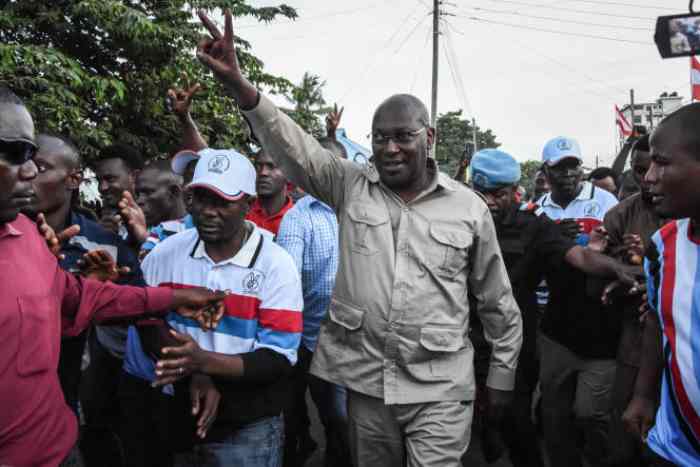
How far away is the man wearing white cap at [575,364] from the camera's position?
3967 millimetres

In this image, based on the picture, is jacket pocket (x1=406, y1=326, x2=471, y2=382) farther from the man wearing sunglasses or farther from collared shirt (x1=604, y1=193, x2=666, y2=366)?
the man wearing sunglasses

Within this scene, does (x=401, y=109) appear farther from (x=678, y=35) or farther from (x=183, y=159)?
(x=678, y=35)

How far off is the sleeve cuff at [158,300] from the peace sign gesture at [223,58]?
94 centimetres

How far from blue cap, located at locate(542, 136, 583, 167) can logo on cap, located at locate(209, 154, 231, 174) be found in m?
3.43

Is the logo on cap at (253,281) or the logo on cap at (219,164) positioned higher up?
the logo on cap at (219,164)

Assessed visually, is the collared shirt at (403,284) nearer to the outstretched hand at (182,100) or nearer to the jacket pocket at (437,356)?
the jacket pocket at (437,356)

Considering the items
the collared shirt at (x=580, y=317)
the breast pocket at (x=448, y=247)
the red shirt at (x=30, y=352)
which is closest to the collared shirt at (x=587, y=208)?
the collared shirt at (x=580, y=317)

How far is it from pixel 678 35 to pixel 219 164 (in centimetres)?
353

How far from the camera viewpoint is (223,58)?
2.79 m

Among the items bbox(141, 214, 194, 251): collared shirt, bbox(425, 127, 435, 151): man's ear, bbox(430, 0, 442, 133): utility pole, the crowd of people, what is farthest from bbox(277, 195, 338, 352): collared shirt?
bbox(430, 0, 442, 133): utility pole

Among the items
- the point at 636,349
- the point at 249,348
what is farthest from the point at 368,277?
the point at 636,349

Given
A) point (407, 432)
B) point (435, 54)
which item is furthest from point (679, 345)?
point (435, 54)

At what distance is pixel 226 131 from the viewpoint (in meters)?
18.2

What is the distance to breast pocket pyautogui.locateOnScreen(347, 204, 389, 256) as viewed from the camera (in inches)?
121
